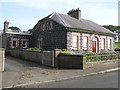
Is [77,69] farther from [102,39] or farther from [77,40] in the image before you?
[102,39]

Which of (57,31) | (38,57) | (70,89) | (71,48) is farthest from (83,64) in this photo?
(57,31)

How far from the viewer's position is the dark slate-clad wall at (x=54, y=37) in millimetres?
26062

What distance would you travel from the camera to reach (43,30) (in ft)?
99.1

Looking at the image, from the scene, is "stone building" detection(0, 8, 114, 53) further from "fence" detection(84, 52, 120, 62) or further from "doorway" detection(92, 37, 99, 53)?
"fence" detection(84, 52, 120, 62)

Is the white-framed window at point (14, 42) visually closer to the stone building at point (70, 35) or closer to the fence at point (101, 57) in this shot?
the stone building at point (70, 35)

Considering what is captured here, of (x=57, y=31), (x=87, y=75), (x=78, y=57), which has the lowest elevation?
(x=87, y=75)

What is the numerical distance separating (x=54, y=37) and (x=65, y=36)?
7.91ft

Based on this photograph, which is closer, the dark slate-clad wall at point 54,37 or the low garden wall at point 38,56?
the low garden wall at point 38,56

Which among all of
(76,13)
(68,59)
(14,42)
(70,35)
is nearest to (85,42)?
(70,35)

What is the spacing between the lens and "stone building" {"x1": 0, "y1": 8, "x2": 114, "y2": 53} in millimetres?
26156

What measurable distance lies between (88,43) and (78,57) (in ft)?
39.1

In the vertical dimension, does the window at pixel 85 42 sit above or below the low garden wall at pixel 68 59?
above

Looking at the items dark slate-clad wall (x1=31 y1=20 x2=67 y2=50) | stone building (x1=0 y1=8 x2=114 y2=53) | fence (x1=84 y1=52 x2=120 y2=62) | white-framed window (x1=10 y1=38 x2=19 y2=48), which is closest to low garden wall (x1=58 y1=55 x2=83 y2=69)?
fence (x1=84 y1=52 x2=120 y2=62)

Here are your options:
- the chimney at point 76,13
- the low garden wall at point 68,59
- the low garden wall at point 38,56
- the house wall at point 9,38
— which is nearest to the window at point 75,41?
the chimney at point 76,13
